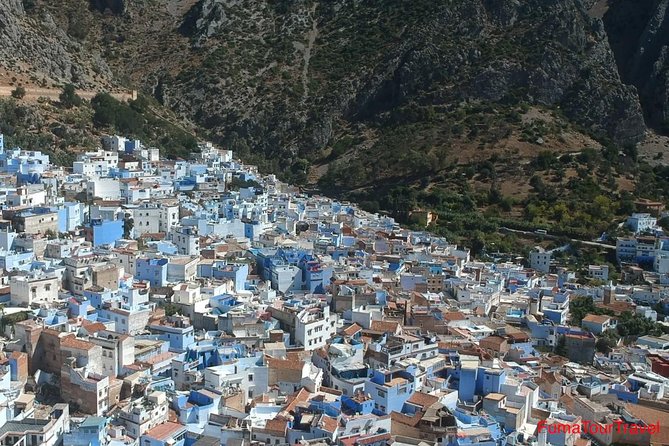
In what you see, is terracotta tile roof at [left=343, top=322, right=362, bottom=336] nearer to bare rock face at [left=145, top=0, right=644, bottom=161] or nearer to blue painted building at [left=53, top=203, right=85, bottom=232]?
blue painted building at [left=53, top=203, right=85, bottom=232]

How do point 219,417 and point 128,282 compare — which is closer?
point 219,417

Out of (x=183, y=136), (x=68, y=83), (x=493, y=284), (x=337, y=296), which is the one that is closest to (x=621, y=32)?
(x=183, y=136)

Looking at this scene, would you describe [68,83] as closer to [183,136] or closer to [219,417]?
[183,136]

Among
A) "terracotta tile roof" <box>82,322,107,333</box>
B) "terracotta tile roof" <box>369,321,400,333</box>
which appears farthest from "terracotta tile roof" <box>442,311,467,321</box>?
"terracotta tile roof" <box>82,322,107,333</box>

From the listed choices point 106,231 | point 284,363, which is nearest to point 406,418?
point 284,363

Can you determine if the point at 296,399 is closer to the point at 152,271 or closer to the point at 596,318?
the point at 152,271
